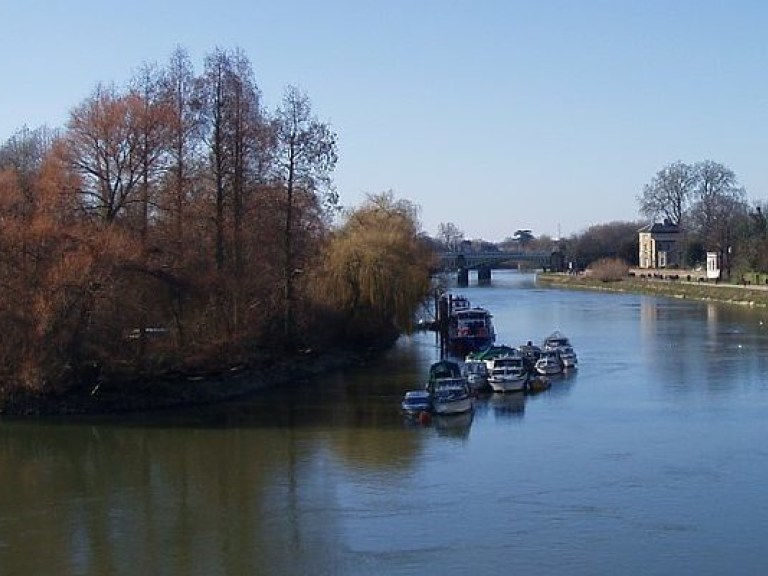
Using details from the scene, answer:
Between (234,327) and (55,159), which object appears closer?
(55,159)

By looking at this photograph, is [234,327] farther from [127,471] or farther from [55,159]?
[127,471]

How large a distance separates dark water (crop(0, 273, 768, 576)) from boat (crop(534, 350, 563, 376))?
1.61 meters

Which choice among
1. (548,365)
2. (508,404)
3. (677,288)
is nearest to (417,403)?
(508,404)

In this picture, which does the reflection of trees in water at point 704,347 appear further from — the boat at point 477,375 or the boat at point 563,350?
the boat at point 477,375

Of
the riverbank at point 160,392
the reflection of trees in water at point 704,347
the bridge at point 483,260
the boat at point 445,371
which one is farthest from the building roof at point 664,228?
the boat at point 445,371

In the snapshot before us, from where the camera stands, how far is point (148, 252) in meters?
29.7

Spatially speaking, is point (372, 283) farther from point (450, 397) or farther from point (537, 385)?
point (450, 397)

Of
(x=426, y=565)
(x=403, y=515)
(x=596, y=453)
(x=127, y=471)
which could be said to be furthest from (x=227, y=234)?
(x=426, y=565)

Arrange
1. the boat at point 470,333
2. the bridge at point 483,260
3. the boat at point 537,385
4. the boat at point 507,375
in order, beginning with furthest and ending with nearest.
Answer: the bridge at point 483,260 → the boat at point 470,333 → the boat at point 537,385 → the boat at point 507,375

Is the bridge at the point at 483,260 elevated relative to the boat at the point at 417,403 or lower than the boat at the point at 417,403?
elevated

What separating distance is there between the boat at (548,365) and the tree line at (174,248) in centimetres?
719

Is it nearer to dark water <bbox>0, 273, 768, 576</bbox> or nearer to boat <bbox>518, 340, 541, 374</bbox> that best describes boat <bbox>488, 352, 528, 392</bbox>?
dark water <bbox>0, 273, 768, 576</bbox>

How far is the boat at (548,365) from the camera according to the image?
Answer: 34.0m

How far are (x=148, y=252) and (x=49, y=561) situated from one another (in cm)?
1486
